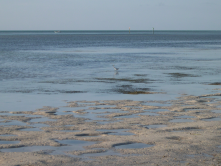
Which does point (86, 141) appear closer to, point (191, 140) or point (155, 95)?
point (191, 140)

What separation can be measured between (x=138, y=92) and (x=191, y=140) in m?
7.27

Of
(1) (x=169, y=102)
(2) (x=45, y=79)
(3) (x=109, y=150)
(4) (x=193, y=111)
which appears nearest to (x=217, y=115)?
(4) (x=193, y=111)

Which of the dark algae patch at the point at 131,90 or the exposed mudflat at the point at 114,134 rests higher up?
the exposed mudflat at the point at 114,134

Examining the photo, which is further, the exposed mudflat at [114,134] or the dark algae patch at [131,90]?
the dark algae patch at [131,90]

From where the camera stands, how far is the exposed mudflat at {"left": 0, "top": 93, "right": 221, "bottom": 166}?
695 centimetres

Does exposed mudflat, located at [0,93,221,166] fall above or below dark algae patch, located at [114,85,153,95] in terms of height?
above

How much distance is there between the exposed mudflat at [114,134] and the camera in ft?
22.8

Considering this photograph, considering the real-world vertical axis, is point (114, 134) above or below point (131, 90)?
above

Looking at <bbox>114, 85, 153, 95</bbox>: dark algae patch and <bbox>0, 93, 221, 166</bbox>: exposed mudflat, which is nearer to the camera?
<bbox>0, 93, 221, 166</bbox>: exposed mudflat

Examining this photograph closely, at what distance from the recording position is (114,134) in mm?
8664

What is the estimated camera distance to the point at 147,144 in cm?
789

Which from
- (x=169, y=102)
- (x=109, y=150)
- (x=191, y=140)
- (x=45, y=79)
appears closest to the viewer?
(x=109, y=150)

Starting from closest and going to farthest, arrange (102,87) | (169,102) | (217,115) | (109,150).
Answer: (109,150) < (217,115) < (169,102) < (102,87)

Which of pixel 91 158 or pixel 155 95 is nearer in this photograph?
pixel 91 158
